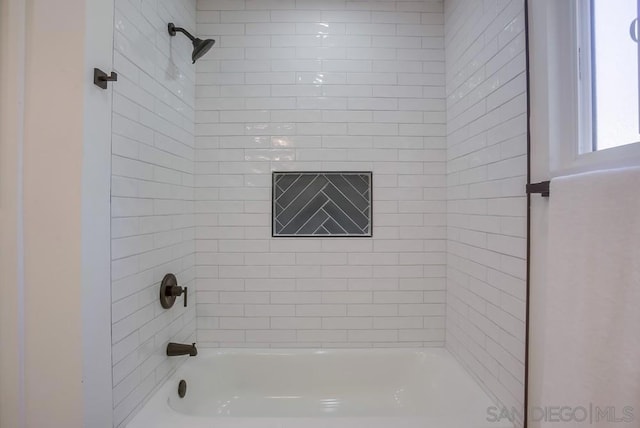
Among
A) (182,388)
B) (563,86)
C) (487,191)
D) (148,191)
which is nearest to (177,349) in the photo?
(182,388)

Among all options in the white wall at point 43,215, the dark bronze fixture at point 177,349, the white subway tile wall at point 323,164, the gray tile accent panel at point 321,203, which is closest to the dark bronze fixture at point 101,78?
the white wall at point 43,215

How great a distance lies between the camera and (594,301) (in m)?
0.75

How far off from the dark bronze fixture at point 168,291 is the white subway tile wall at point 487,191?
1.46 meters

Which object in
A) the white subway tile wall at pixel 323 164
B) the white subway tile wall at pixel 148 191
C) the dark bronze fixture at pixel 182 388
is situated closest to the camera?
the white subway tile wall at pixel 148 191

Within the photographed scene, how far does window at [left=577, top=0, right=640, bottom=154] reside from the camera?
824mm

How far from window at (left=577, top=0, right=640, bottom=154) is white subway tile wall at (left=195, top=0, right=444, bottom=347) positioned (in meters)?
0.92

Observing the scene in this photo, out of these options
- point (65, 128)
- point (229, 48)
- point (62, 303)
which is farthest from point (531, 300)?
point (229, 48)

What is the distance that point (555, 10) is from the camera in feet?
3.30

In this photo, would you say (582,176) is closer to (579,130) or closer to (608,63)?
(579,130)

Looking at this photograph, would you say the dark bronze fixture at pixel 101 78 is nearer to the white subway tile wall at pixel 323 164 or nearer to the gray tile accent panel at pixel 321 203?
the white subway tile wall at pixel 323 164

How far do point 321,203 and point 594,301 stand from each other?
4.40 feet

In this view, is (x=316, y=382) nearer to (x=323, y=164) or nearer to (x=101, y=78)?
(x=323, y=164)

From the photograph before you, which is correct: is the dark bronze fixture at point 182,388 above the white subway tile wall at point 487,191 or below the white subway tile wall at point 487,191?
below

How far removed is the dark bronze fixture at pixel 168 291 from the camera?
1.45 meters
